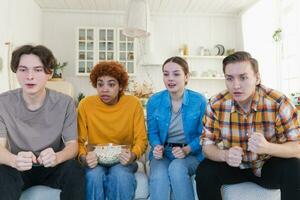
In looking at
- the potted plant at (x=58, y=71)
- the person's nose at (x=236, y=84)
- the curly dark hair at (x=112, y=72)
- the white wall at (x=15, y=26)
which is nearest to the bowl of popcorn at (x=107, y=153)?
the curly dark hair at (x=112, y=72)

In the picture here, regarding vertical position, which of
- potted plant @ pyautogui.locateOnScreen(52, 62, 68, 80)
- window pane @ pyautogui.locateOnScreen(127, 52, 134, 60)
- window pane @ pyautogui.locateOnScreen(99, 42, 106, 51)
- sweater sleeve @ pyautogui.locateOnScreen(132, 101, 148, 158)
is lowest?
sweater sleeve @ pyautogui.locateOnScreen(132, 101, 148, 158)

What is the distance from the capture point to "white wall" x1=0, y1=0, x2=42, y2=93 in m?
3.62

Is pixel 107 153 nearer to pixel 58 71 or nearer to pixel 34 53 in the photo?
pixel 34 53

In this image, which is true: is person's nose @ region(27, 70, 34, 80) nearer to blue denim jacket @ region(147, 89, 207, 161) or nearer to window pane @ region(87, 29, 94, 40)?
blue denim jacket @ region(147, 89, 207, 161)

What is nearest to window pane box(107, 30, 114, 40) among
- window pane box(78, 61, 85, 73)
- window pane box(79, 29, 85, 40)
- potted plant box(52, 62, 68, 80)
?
window pane box(79, 29, 85, 40)

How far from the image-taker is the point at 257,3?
16.0 ft

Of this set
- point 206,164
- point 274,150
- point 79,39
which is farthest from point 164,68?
point 79,39

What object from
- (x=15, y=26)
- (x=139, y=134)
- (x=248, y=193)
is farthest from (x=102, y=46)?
(x=248, y=193)

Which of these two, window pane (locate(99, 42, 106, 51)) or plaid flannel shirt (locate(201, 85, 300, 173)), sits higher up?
window pane (locate(99, 42, 106, 51))

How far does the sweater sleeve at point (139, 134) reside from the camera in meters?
1.96

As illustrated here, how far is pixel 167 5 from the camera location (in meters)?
5.18

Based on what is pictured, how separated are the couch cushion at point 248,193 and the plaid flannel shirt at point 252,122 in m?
0.10

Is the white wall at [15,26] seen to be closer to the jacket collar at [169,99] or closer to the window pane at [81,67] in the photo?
the window pane at [81,67]

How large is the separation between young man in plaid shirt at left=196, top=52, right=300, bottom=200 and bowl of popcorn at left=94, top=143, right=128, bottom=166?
0.50 meters
